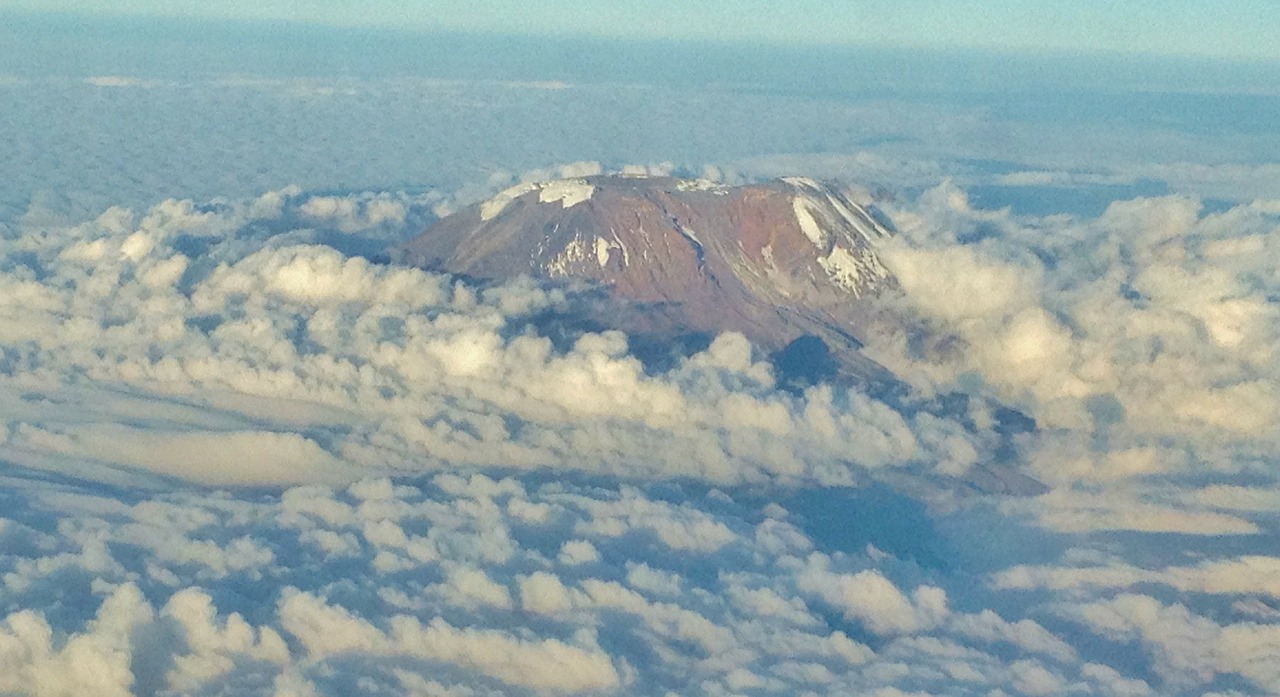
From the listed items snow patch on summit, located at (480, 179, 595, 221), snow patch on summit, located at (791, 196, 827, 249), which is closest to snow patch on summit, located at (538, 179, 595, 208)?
snow patch on summit, located at (480, 179, 595, 221)

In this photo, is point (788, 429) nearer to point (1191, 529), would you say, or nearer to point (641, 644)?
point (1191, 529)

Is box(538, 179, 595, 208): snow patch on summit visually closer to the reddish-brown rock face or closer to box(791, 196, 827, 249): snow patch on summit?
the reddish-brown rock face

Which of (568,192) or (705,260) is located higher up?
(568,192)

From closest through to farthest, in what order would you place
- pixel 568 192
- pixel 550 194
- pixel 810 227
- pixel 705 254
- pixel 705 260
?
pixel 705 260 → pixel 705 254 → pixel 810 227 → pixel 568 192 → pixel 550 194

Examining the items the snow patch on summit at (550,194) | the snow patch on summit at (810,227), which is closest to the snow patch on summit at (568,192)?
the snow patch on summit at (550,194)

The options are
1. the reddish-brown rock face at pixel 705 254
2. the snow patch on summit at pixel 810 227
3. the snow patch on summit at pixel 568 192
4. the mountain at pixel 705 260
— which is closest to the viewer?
the mountain at pixel 705 260

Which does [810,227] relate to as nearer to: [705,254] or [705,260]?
[705,254]

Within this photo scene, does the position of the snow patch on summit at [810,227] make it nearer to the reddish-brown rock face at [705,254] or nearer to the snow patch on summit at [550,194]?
the reddish-brown rock face at [705,254]

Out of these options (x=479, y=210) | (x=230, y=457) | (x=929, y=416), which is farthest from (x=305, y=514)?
(x=479, y=210)

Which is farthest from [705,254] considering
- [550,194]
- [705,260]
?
[550,194]
